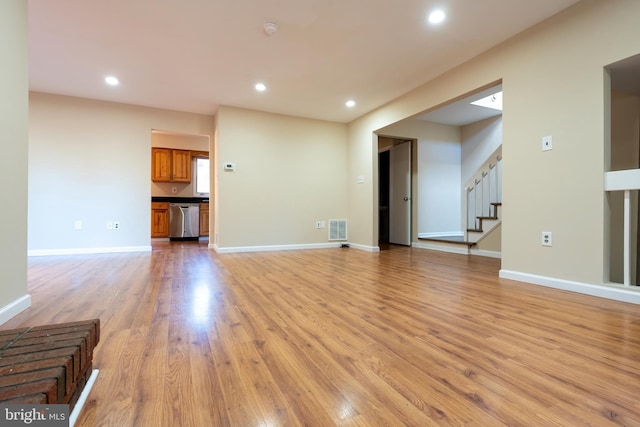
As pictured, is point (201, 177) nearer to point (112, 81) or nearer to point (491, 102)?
point (112, 81)

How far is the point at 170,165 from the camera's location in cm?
691

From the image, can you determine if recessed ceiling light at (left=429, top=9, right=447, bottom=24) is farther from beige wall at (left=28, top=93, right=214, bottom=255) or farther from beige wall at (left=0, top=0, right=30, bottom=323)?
beige wall at (left=28, top=93, right=214, bottom=255)

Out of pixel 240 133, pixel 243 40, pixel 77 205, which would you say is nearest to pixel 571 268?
pixel 243 40

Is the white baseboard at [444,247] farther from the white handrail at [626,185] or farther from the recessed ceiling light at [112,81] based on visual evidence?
the recessed ceiling light at [112,81]

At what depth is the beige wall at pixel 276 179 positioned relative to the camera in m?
4.84

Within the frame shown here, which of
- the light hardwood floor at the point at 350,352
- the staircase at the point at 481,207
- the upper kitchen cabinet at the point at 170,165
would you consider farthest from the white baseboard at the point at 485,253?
the upper kitchen cabinet at the point at 170,165

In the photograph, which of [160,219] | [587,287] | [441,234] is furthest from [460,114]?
[160,219]

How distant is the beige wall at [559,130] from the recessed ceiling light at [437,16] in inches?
33.7

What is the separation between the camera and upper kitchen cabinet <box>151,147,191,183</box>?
6.80m

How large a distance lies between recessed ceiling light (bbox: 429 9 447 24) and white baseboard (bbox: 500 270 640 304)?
2469 millimetres

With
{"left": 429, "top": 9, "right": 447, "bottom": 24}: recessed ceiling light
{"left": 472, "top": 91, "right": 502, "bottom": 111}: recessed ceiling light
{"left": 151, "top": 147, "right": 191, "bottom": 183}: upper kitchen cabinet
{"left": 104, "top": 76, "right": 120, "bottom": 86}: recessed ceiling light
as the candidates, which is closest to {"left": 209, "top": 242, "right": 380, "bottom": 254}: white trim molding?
{"left": 151, "top": 147, "right": 191, "bottom": 183}: upper kitchen cabinet

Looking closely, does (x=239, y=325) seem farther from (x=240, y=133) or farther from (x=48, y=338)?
(x=240, y=133)

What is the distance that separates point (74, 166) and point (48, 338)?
475 centimetres
